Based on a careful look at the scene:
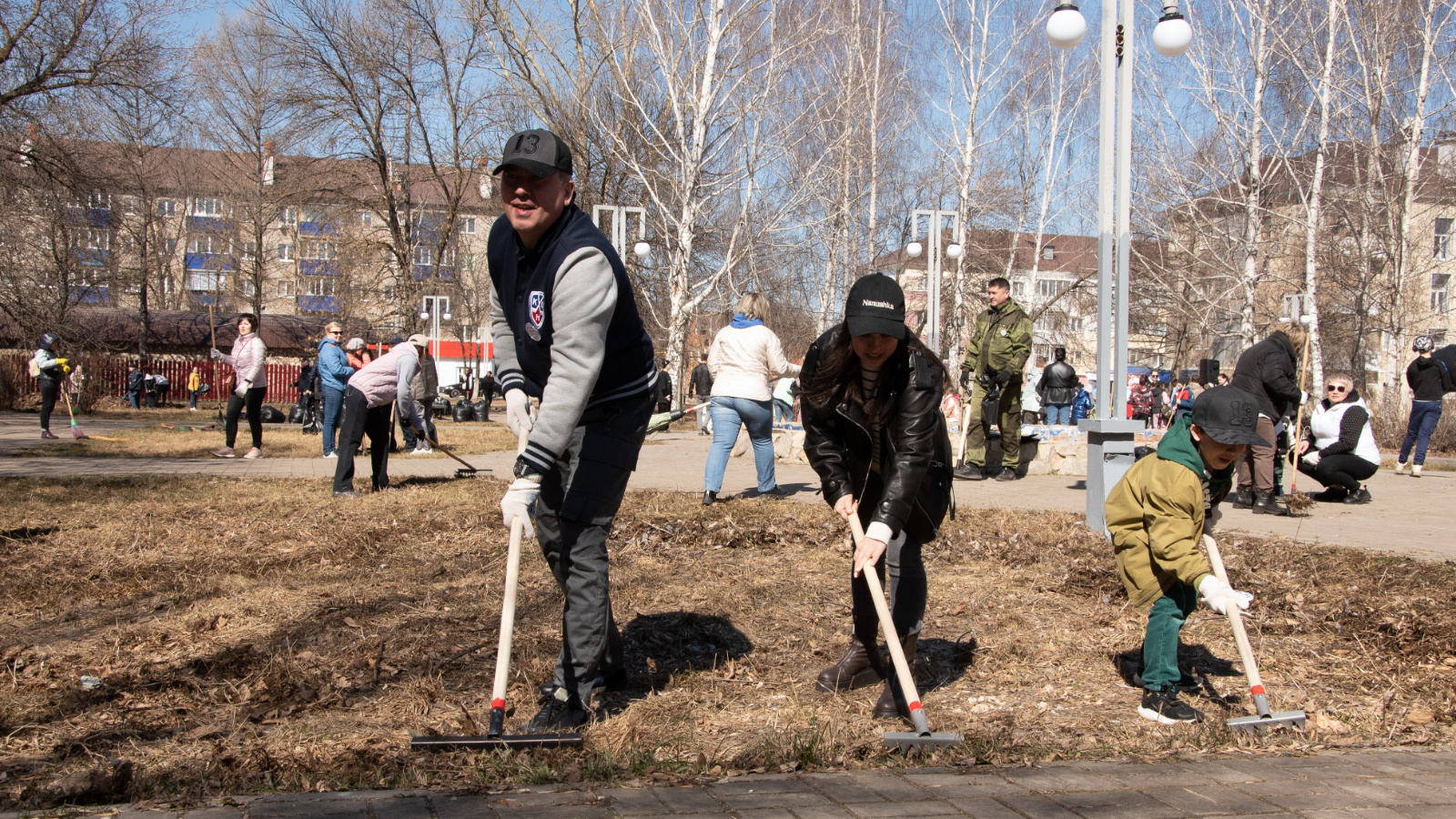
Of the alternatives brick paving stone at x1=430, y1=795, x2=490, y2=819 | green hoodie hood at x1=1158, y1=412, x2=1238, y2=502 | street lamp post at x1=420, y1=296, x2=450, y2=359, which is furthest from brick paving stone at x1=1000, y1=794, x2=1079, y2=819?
street lamp post at x1=420, y1=296, x2=450, y2=359

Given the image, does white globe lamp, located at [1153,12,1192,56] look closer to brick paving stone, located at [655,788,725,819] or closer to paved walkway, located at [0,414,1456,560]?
paved walkway, located at [0,414,1456,560]

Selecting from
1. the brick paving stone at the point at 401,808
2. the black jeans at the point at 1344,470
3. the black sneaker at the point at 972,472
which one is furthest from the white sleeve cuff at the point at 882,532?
the black jeans at the point at 1344,470

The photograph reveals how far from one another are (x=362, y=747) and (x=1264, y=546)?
5934mm

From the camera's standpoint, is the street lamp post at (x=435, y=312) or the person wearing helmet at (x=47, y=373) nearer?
the person wearing helmet at (x=47, y=373)

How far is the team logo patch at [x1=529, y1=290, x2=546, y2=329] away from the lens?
3.49 metres

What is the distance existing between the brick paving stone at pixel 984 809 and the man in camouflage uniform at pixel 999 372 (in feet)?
26.0

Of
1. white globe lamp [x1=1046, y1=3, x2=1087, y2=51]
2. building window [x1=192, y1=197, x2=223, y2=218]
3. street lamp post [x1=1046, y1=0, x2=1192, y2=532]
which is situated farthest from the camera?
building window [x1=192, y1=197, x2=223, y2=218]

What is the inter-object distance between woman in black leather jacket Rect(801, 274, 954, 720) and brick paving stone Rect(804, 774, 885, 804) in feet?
2.65

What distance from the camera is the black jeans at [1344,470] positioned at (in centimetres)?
967

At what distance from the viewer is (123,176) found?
23.9 m

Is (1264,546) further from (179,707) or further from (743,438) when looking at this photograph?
(743,438)

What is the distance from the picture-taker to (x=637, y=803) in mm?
2684

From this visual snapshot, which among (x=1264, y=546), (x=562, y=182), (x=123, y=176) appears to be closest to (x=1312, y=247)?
(x=1264, y=546)

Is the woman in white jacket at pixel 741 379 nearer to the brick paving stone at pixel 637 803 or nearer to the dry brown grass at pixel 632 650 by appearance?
the dry brown grass at pixel 632 650
